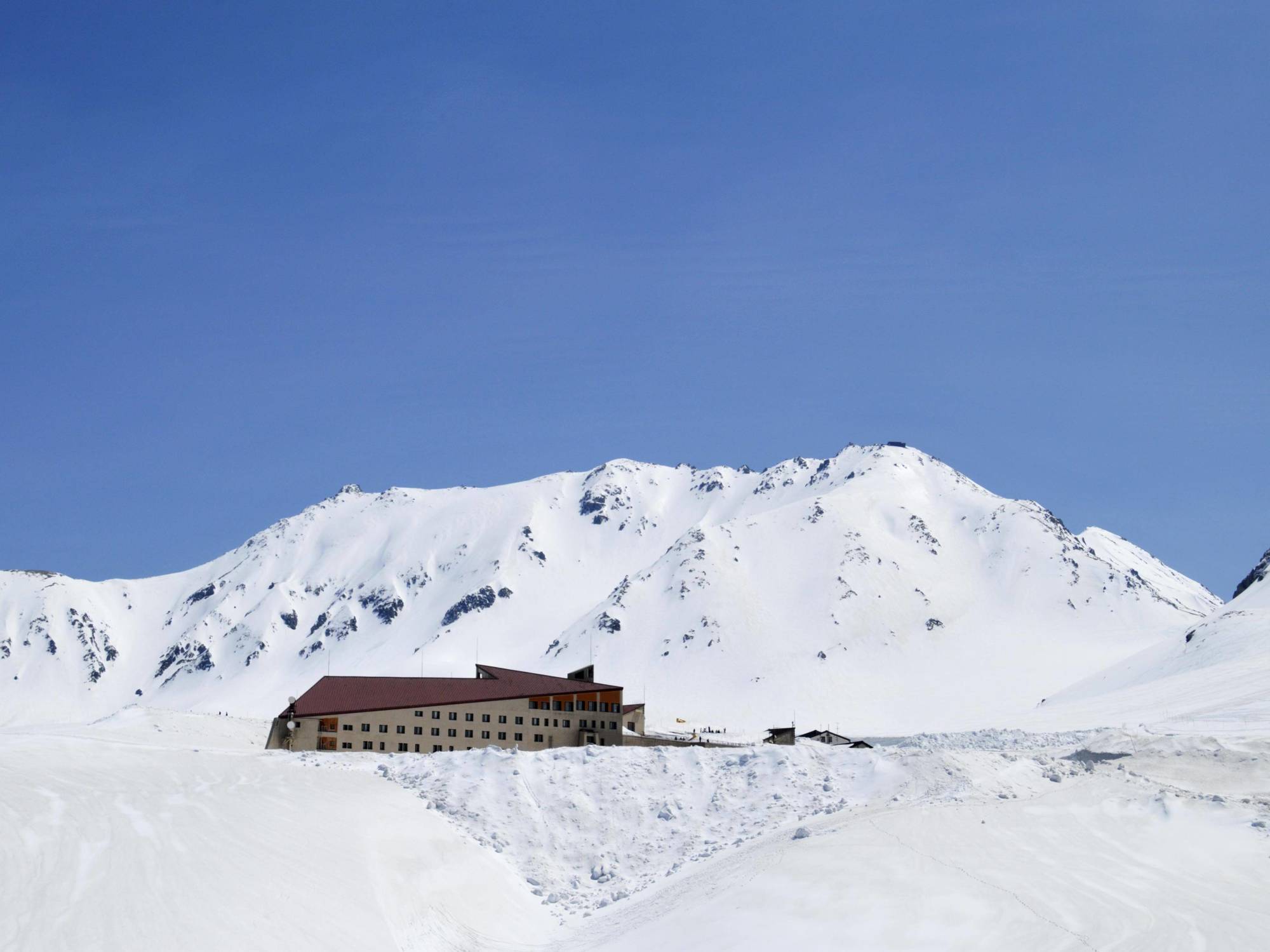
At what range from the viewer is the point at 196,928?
32844mm

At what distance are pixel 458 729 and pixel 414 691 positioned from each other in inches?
169

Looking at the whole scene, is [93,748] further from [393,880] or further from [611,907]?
[611,907]

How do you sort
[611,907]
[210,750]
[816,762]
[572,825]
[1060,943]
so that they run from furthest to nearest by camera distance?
[210,750]
[816,762]
[572,825]
[611,907]
[1060,943]

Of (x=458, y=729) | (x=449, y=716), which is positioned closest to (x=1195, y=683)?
(x=458, y=729)

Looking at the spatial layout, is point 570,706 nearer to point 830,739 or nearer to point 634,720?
point 634,720

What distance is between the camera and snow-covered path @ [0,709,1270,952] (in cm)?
3656

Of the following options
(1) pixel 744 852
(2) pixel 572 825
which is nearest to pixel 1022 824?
(1) pixel 744 852

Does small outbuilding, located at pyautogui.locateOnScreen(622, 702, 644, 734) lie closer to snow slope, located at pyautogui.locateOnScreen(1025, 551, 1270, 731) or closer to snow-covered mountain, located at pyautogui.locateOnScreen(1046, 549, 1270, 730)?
snow slope, located at pyautogui.locateOnScreen(1025, 551, 1270, 731)

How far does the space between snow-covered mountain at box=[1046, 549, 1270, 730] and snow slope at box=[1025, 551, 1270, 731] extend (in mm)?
129

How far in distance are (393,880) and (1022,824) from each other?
25.8m

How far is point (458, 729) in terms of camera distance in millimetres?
84250

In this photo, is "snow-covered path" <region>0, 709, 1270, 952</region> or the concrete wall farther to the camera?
the concrete wall

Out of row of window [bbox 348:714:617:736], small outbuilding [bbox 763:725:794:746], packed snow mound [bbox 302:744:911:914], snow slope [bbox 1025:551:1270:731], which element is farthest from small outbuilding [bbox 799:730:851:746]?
snow slope [bbox 1025:551:1270:731]

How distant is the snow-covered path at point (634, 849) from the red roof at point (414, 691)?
13808 mm
